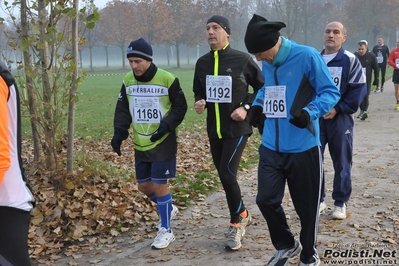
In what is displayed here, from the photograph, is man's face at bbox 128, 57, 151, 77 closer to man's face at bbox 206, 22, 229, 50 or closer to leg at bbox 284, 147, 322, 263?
man's face at bbox 206, 22, 229, 50

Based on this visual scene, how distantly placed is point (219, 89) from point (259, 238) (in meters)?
1.68

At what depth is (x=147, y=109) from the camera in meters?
5.35

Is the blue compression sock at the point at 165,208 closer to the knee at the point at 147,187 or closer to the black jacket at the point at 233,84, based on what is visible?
the knee at the point at 147,187

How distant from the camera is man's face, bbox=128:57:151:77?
5211mm

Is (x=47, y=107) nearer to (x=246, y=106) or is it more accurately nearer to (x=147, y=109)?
(x=147, y=109)

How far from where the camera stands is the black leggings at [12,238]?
104 inches

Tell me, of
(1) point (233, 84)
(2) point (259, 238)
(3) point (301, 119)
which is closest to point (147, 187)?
(2) point (259, 238)

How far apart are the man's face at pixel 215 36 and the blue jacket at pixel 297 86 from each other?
1.06 m

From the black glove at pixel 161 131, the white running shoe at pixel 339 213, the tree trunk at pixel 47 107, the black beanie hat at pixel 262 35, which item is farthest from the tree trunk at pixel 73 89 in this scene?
the white running shoe at pixel 339 213

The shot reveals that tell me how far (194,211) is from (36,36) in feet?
9.64

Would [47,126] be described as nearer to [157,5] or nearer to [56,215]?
[56,215]

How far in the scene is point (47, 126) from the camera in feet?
20.6

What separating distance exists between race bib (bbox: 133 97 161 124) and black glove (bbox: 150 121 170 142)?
0.41ft

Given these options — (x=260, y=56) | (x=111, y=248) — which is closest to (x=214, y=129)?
(x=260, y=56)
